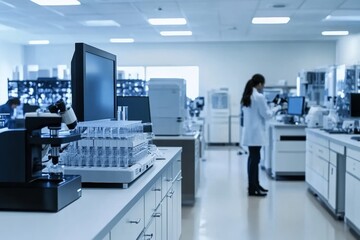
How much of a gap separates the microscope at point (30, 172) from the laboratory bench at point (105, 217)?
0.11ft

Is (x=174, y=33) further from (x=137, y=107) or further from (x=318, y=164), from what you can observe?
(x=137, y=107)

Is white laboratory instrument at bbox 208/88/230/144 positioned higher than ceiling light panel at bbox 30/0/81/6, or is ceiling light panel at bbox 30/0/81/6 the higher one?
ceiling light panel at bbox 30/0/81/6

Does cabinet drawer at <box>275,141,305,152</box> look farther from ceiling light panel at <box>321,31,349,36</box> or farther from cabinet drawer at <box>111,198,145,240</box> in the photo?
cabinet drawer at <box>111,198,145,240</box>

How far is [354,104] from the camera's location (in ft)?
15.3

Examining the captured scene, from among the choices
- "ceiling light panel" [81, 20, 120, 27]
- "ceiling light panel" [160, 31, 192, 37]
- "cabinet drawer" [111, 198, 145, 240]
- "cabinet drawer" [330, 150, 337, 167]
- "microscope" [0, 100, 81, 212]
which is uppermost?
"ceiling light panel" [160, 31, 192, 37]

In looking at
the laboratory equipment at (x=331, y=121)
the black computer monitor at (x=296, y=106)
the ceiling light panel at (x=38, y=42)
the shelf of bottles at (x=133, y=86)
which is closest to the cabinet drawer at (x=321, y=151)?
the laboratory equipment at (x=331, y=121)

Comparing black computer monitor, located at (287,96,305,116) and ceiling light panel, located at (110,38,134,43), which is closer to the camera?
black computer monitor, located at (287,96,305,116)

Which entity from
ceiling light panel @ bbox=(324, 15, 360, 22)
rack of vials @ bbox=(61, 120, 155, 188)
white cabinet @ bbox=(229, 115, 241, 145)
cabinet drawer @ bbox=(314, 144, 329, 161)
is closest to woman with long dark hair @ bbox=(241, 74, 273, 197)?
cabinet drawer @ bbox=(314, 144, 329, 161)

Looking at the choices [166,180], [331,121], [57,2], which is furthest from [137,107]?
[57,2]

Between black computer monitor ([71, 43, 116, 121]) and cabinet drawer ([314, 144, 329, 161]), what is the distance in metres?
3.00

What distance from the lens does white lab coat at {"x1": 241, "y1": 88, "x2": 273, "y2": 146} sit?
203 inches

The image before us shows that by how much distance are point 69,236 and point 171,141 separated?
350cm

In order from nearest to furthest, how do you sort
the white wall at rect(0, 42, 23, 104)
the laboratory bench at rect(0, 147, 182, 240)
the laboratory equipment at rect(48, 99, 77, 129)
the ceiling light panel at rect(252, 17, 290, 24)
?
1. the laboratory bench at rect(0, 147, 182, 240)
2. the laboratory equipment at rect(48, 99, 77, 129)
3. the ceiling light panel at rect(252, 17, 290, 24)
4. the white wall at rect(0, 42, 23, 104)

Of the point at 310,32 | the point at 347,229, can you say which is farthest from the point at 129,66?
the point at 347,229
